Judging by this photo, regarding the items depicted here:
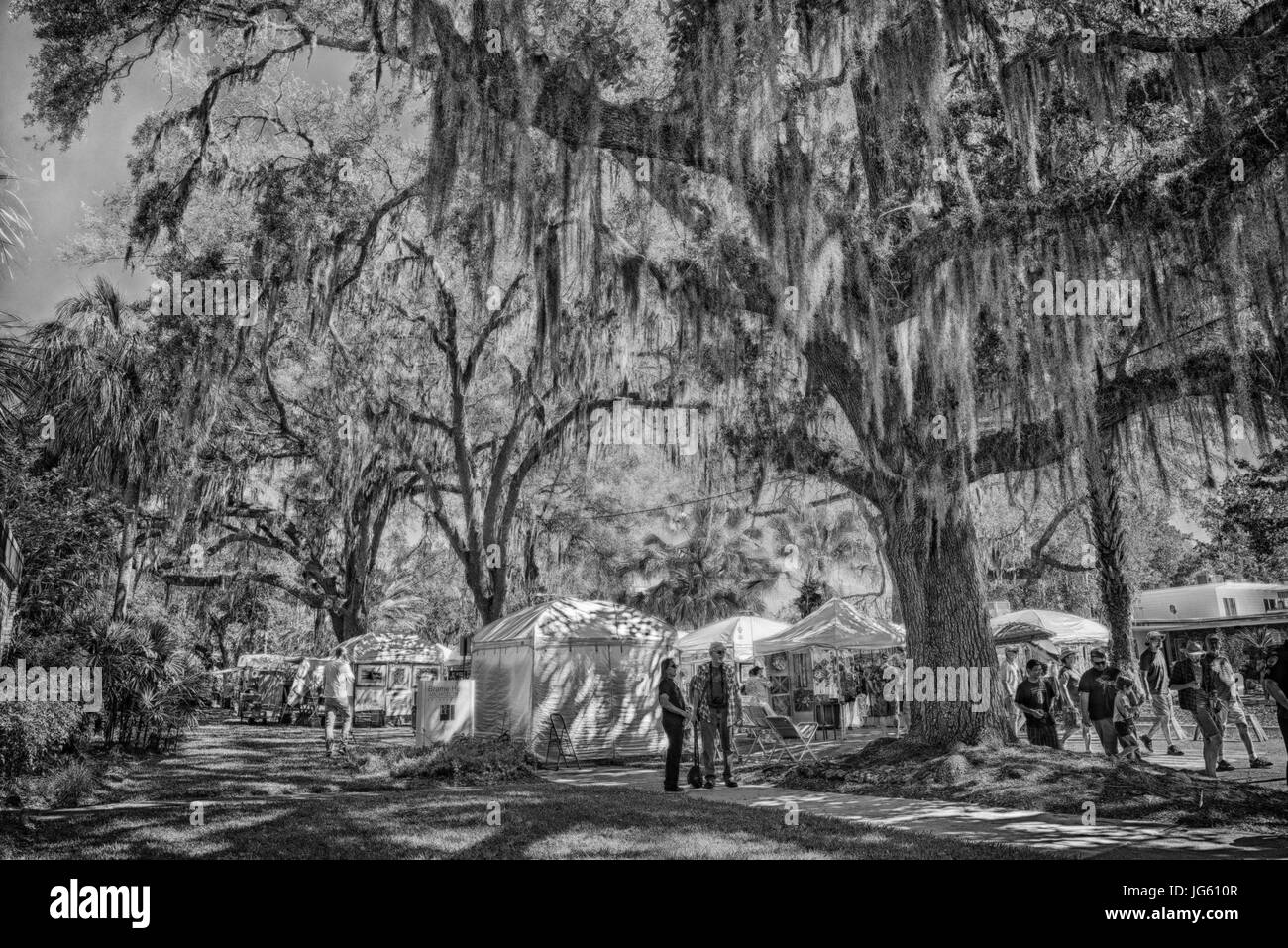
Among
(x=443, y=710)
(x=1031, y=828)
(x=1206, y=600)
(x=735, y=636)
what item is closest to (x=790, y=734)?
(x=443, y=710)

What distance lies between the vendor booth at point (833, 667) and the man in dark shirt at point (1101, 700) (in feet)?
20.4

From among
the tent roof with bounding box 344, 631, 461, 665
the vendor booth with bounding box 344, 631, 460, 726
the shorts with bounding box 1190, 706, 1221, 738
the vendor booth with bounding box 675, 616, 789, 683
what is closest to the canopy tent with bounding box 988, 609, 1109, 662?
the vendor booth with bounding box 675, 616, 789, 683

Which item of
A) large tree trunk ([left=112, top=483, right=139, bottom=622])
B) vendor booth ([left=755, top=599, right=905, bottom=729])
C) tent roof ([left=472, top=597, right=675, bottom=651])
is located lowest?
vendor booth ([left=755, top=599, right=905, bottom=729])

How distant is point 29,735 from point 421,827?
399cm

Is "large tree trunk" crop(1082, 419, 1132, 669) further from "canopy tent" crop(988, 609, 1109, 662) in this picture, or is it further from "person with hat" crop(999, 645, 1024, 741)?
"person with hat" crop(999, 645, 1024, 741)

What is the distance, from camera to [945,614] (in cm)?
957

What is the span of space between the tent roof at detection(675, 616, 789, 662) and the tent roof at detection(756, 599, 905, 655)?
5.24ft

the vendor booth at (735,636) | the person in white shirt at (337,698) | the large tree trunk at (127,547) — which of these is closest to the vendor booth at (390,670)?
the person in white shirt at (337,698)

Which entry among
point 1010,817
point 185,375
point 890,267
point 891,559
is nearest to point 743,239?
point 890,267

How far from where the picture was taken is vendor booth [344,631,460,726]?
19688 millimetres

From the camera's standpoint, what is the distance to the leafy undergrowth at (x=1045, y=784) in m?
6.98

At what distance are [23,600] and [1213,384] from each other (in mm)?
Result: 13345

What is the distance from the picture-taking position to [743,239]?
399 inches
